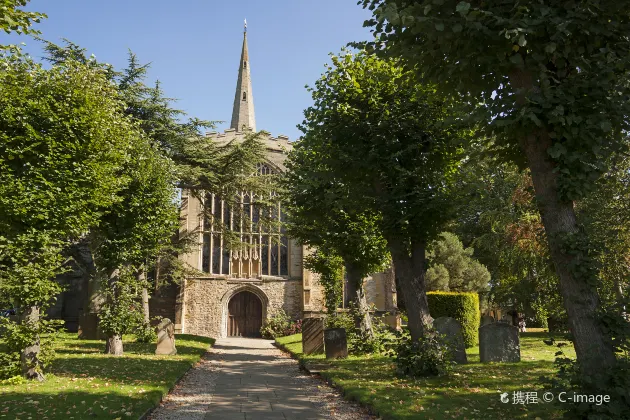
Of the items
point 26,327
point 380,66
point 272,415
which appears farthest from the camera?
point 380,66

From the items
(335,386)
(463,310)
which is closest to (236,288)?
(463,310)

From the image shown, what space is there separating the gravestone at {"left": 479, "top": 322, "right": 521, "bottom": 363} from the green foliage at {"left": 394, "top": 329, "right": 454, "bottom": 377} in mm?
2642

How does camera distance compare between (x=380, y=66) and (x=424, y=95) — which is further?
(x=380, y=66)

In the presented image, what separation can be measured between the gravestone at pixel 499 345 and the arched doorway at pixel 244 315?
65.8ft

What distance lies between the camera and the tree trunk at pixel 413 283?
972 cm

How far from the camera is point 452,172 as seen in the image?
34.9 ft

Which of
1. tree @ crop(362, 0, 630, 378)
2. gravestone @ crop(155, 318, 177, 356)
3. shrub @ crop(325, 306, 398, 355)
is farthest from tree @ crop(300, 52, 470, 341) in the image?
gravestone @ crop(155, 318, 177, 356)

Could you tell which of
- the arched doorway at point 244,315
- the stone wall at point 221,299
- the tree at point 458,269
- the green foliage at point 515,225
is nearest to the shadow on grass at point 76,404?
the green foliage at point 515,225

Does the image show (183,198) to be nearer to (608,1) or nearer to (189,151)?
(189,151)

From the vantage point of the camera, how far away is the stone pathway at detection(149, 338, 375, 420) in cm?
712

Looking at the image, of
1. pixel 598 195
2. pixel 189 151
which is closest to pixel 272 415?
pixel 598 195

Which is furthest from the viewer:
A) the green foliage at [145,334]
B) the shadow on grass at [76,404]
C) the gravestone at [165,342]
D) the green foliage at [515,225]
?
the green foliage at [145,334]

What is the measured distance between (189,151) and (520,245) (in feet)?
47.4

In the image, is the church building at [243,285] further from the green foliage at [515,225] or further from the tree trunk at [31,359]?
the tree trunk at [31,359]
